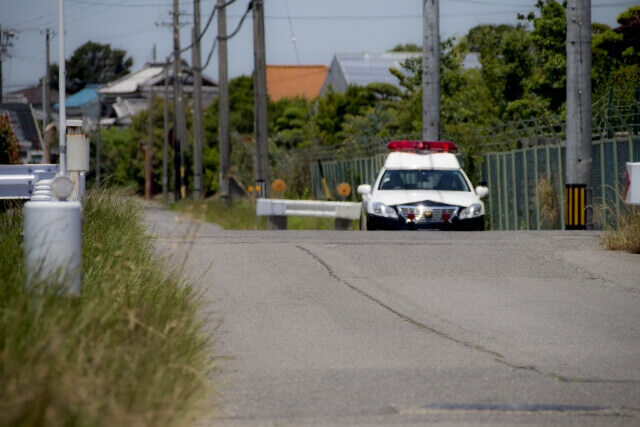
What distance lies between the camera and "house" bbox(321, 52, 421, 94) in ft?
229

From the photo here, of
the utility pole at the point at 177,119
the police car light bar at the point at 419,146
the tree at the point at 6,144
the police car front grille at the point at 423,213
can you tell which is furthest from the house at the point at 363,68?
the police car front grille at the point at 423,213

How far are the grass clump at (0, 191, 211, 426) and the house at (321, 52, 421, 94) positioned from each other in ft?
203

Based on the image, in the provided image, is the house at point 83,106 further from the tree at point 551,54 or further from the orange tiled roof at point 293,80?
the tree at point 551,54

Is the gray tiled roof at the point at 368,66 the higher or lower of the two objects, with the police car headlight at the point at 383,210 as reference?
higher

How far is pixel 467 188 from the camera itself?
2012 cm

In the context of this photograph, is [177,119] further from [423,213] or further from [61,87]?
[423,213]

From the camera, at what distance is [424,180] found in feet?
67.3

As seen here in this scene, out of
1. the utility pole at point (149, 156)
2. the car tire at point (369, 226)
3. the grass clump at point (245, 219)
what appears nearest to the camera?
the car tire at point (369, 226)

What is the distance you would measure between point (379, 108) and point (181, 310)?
158 feet

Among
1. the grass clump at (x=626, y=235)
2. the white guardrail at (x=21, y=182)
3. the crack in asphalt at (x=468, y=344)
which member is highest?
the white guardrail at (x=21, y=182)

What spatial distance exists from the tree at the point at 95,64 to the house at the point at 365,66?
238ft

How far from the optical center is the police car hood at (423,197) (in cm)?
1869

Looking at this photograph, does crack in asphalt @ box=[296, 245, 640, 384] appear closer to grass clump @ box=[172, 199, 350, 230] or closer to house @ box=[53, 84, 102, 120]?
grass clump @ box=[172, 199, 350, 230]

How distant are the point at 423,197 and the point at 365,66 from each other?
5379cm
